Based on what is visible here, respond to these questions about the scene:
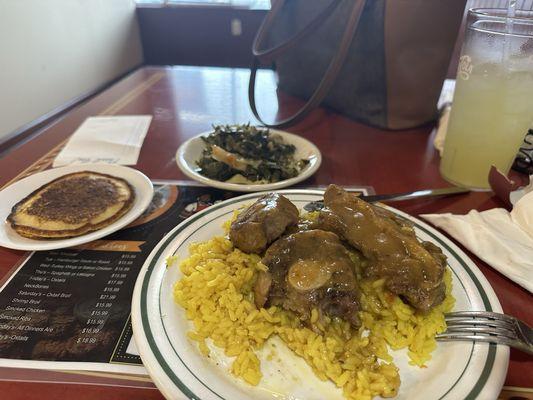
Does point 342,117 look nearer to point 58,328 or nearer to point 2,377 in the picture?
point 58,328

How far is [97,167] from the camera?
1.81 meters

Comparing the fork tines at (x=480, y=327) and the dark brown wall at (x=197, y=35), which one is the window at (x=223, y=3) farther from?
the fork tines at (x=480, y=327)

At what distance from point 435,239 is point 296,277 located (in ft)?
1.78

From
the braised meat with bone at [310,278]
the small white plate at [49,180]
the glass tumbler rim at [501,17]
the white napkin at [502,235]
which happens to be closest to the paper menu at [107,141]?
the small white plate at [49,180]

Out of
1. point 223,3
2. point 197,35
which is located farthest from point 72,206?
point 223,3

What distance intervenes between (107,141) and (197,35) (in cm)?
404

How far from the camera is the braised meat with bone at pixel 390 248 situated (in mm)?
1040

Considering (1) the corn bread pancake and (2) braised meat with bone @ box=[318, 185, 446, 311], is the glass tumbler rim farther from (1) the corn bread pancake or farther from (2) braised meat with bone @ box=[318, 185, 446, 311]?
(1) the corn bread pancake

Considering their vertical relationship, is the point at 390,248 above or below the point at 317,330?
above

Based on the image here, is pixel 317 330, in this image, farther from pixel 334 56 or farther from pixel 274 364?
pixel 334 56

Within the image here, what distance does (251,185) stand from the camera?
167cm

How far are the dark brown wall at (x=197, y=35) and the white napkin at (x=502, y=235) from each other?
480cm

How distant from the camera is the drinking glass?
4.95 feet

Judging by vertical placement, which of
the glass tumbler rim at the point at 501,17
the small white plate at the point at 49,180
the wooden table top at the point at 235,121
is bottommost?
the wooden table top at the point at 235,121
